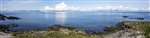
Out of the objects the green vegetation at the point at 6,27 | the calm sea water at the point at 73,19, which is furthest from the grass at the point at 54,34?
the green vegetation at the point at 6,27

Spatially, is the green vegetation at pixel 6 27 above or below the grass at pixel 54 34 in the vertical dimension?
below

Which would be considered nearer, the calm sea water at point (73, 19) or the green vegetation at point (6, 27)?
the calm sea water at point (73, 19)

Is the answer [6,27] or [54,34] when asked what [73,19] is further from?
[6,27]

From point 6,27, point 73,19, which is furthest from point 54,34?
point 6,27

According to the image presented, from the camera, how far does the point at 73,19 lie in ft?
34.7

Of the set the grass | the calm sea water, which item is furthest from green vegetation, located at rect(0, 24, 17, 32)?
the grass

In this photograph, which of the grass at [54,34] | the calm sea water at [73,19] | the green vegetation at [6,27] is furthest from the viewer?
the green vegetation at [6,27]

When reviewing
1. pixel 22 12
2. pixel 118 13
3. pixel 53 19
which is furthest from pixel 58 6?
pixel 118 13

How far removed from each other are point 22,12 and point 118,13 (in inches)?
113

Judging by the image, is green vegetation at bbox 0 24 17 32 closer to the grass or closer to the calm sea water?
the calm sea water

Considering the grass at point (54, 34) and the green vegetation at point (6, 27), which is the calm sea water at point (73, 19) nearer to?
the green vegetation at point (6, 27)

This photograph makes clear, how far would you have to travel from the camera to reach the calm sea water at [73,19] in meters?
10.4

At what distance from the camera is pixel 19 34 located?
388 inches

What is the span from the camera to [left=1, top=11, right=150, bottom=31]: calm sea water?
10.4 m
